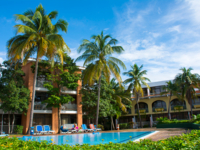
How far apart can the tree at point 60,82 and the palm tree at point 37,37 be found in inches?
152

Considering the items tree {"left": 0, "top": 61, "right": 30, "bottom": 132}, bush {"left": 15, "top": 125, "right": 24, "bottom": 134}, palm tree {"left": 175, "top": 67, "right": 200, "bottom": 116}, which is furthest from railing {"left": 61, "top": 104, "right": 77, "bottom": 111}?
palm tree {"left": 175, "top": 67, "right": 200, "bottom": 116}

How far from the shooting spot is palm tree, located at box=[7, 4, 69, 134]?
1659 centimetres

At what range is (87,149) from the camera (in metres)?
3.84

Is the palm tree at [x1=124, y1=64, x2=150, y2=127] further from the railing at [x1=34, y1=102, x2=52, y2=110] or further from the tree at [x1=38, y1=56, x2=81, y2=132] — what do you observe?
the railing at [x1=34, y1=102, x2=52, y2=110]

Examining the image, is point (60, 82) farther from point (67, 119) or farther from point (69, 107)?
point (67, 119)

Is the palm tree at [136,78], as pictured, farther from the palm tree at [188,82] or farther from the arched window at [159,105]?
the arched window at [159,105]

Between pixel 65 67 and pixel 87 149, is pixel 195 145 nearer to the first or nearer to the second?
pixel 87 149

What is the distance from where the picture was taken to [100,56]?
851 inches

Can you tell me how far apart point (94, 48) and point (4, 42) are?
911 cm

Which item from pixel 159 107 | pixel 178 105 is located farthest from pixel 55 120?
pixel 178 105

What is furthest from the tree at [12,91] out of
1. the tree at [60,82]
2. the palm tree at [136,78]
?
the palm tree at [136,78]

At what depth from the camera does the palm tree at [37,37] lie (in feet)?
54.4

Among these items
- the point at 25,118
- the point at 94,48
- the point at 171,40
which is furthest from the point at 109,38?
the point at 25,118

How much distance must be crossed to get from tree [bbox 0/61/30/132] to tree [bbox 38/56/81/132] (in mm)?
2323
